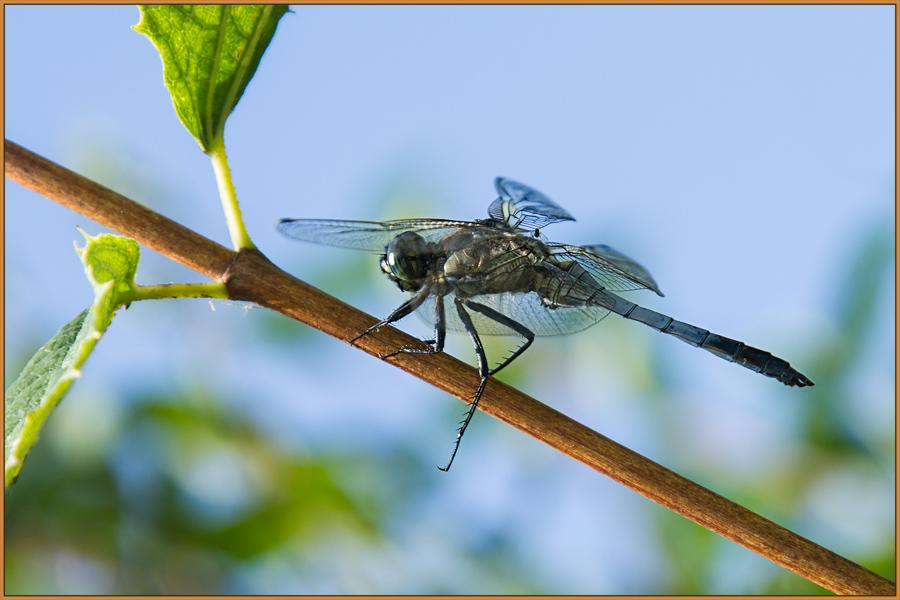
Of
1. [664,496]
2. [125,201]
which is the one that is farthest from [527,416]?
[125,201]

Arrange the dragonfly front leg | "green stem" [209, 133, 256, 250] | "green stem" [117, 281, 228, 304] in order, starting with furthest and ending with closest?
the dragonfly front leg, "green stem" [209, 133, 256, 250], "green stem" [117, 281, 228, 304]

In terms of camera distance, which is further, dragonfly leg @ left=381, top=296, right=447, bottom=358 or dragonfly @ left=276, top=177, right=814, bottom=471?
dragonfly @ left=276, top=177, right=814, bottom=471

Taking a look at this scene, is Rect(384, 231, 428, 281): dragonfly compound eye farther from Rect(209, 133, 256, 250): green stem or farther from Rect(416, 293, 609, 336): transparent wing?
Rect(209, 133, 256, 250): green stem

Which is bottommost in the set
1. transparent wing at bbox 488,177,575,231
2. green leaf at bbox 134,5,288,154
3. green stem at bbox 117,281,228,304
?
transparent wing at bbox 488,177,575,231

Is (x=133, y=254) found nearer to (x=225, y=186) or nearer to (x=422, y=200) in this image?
(x=225, y=186)

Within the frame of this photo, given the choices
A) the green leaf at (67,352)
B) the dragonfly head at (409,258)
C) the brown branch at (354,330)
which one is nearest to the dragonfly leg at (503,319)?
the dragonfly head at (409,258)

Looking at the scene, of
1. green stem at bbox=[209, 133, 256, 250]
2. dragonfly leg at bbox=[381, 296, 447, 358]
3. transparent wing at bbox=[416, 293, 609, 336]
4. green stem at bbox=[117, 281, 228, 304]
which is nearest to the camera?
green stem at bbox=[117, 281, 228, 304]

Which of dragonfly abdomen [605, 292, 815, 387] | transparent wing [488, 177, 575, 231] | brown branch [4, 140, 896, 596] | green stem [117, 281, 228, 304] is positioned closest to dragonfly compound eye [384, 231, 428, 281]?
transparent wing [488, 177, 575, 231]

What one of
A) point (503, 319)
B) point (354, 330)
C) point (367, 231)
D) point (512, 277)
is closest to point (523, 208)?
point (512, 277)
